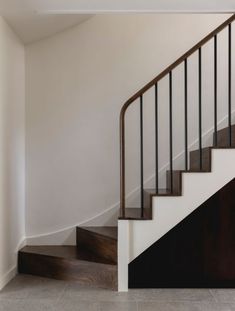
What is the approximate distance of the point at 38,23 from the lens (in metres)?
3.67

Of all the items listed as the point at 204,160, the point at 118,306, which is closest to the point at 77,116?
the point at 204,160

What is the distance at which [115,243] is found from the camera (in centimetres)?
350

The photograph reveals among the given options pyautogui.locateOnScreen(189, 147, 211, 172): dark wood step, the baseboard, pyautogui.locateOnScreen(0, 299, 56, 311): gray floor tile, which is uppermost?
pyautogui.locateOnScreen(189, 147, 211, 172): dark wood step

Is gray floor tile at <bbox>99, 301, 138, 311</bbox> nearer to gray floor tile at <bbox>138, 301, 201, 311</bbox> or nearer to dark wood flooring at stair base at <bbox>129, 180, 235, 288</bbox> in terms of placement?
gray floor tile at <bbox>138, 301, 201, 311</bbox>

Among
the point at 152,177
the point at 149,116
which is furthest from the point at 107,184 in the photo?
the point at 149,116

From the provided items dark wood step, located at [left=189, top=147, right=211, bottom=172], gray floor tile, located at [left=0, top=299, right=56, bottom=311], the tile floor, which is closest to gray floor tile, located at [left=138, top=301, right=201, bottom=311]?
the tile floor

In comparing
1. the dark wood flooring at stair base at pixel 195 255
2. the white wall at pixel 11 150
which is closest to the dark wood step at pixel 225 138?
the dark wood flooring at stair base at pixel 195 255

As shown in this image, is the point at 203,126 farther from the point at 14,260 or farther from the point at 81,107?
the point at 14,260

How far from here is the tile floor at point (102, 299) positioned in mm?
2994

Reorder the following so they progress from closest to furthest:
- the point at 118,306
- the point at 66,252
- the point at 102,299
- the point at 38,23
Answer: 1. the point at 118,306
2. the point at 102,299
3. the point at 38,23
4. the point at 66,252

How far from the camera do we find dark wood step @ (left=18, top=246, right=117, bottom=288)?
3461mm

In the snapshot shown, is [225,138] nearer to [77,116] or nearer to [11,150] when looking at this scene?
[77,116]

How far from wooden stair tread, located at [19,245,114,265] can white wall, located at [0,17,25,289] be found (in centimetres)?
18

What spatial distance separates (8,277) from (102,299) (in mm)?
968
